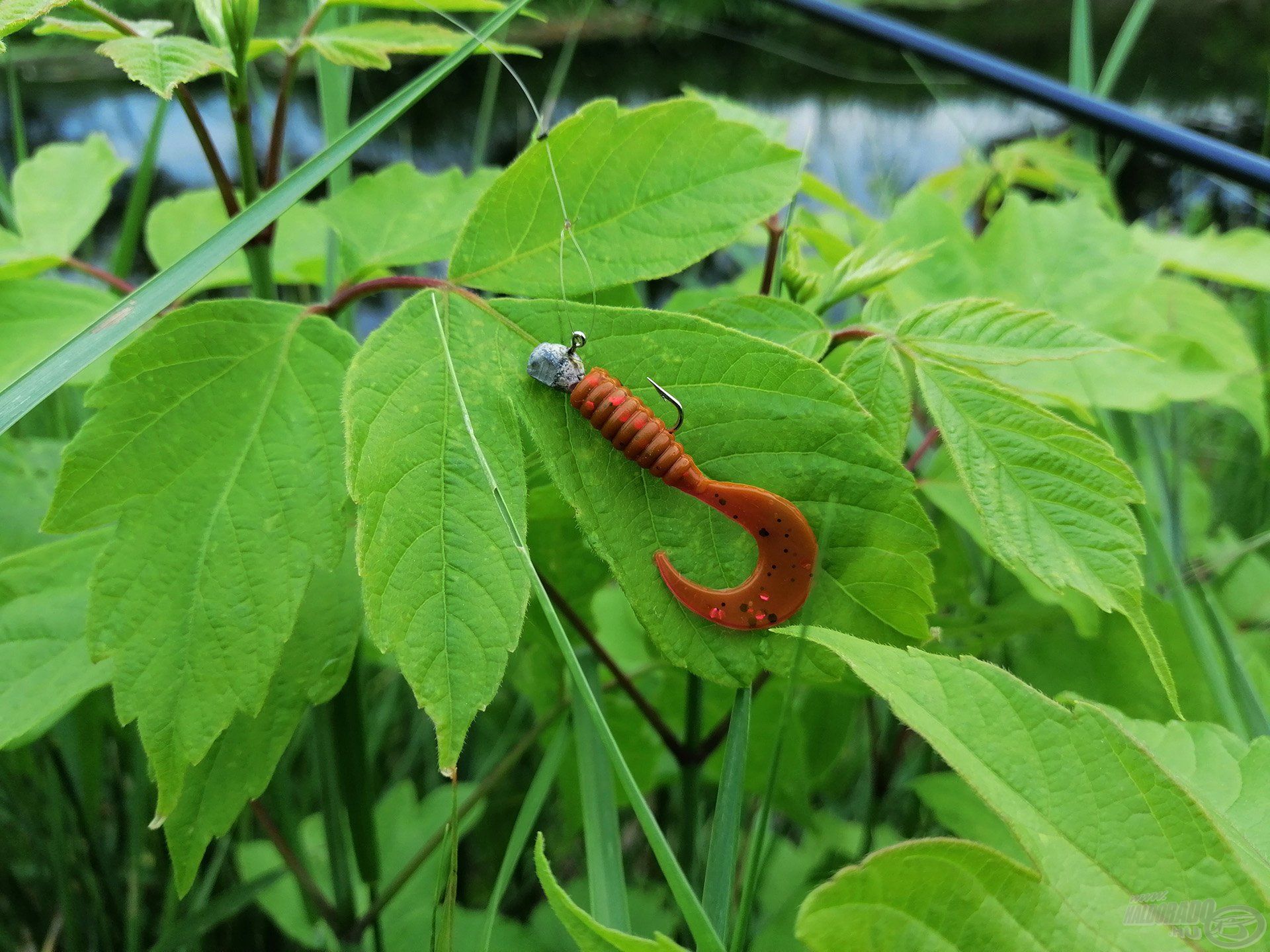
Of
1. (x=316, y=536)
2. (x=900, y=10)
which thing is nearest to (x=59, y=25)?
(x=316, y=536)

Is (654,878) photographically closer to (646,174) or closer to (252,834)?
(252,834)

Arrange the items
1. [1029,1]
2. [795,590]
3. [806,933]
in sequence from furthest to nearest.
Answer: [1029,1] → [795,590] → [806,933]

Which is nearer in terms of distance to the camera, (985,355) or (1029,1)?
(985,355)

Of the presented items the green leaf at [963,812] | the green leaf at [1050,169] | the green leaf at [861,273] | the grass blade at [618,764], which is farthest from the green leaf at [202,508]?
the green leaf at [1050,169]

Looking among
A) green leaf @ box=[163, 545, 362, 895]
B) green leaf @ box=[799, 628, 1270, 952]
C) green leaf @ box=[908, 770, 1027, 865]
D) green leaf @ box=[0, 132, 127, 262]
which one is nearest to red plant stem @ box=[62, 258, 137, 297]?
green leaf @ box=[0, 132, 127, 262]

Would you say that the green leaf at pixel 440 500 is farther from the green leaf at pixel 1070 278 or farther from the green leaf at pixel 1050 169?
the green leaf at pixel 1050 169

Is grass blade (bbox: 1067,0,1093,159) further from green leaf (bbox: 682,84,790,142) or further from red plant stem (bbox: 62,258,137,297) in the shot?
red plant stem (bbox: 62,258,137,297)

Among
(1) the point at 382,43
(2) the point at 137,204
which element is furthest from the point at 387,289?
(2) the point at 137,204
